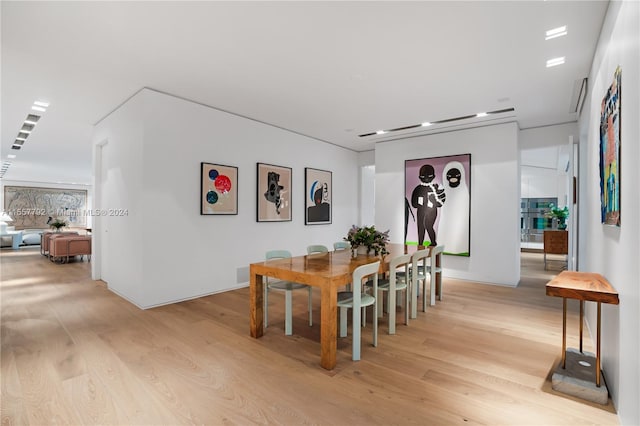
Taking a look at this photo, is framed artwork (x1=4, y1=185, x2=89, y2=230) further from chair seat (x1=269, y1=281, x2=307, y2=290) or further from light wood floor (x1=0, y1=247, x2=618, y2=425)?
chair seat (x1=269, y1=281, x2=307, y2=290)

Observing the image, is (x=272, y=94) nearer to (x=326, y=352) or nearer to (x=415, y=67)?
(x=415, y=67)

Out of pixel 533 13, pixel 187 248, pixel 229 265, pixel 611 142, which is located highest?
pixel 533 13

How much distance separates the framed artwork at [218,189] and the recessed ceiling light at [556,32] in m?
4.22

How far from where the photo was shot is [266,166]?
5535 mm

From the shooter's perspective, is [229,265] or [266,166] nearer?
[229,265]

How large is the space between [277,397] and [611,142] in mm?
2914

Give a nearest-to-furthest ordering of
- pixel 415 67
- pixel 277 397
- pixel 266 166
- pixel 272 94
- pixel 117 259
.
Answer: pixel 277 397 < pixel 415 67 < pixel 272 94 < pixel 117 259 < pixel 266 166

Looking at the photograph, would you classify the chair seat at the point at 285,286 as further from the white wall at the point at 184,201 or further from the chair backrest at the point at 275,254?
the white wall at the point at 184,201

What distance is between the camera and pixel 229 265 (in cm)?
498

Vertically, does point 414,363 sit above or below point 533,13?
below

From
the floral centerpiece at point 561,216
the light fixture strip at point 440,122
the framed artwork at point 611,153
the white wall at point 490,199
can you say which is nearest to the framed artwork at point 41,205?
the light fixture strip at point 440,122

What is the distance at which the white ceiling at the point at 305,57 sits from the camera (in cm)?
249

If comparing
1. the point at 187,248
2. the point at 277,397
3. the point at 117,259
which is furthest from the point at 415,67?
the point at 117,259

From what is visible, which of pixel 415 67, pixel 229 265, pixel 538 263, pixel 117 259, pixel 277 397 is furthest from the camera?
pixel 538 263
